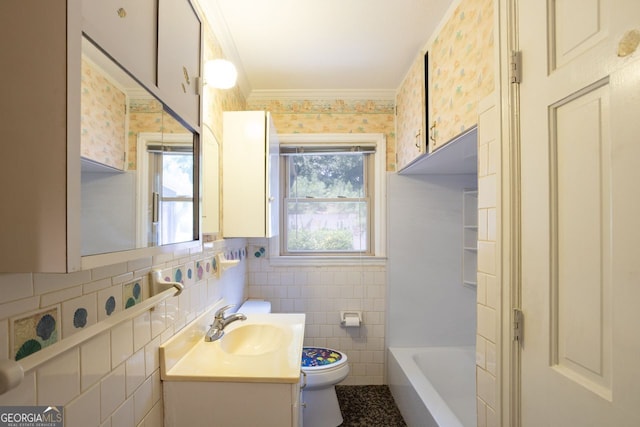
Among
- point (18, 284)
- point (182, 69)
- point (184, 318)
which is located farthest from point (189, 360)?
point (182, 69)

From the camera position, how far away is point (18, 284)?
56cm

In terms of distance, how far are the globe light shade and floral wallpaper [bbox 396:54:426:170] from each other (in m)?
1.14

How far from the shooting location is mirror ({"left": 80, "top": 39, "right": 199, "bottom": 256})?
0.57 metres

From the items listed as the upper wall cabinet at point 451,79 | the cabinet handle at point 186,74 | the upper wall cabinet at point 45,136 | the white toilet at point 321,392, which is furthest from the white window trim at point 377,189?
the upper wall cabinet at point 45,136

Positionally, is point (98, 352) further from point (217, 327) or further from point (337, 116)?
point (337, 116)

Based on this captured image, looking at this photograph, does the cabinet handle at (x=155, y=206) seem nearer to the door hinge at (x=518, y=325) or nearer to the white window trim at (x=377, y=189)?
the door hinge at (x=518, y=325)

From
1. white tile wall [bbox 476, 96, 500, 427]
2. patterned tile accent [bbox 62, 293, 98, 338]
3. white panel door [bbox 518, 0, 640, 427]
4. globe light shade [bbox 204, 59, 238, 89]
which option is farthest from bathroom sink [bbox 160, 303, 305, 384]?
globe light shade [bbox 204, 59, 238, 89]

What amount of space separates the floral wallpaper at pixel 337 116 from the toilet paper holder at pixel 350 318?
49.5 inches

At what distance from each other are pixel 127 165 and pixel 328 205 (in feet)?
6.84

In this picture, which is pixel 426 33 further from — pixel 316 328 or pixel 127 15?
pixel 316 328

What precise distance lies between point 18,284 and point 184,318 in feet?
2.69

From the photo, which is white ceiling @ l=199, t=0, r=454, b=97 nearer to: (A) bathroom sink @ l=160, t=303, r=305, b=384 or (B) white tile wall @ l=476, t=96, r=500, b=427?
(B) white tile wall @ l=476, t=96, r=500, b=427

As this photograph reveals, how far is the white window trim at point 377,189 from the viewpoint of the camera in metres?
2.62

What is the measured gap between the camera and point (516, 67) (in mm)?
994
